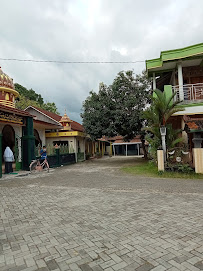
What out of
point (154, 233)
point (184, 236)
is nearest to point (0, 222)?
point (154, 233)

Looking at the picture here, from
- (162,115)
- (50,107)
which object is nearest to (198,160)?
(162,115)

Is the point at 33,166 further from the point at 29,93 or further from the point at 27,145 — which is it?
the point at 29,93

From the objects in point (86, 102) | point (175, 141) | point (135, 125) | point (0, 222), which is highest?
point (86, 102)

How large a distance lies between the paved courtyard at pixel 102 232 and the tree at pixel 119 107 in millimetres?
11177

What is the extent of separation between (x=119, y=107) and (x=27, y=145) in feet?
26.2

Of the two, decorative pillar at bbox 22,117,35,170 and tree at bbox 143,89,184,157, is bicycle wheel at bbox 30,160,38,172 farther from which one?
tree at bbox 143,89,184,157

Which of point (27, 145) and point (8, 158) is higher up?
point (27, 145)

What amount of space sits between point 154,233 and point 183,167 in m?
6.64

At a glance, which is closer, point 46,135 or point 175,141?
point 175,141

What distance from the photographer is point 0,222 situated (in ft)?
13.5

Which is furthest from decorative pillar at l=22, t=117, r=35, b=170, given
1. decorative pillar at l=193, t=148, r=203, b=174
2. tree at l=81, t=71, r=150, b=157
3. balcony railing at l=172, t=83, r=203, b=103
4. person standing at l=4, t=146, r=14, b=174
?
decorative pillar at l=193, t=148, r=203, b=174

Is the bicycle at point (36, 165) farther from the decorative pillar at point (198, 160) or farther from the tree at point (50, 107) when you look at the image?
the tree at point (50, 107)

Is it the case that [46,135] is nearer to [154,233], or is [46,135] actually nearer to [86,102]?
[86,102]

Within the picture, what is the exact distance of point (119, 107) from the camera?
56.1 feet
